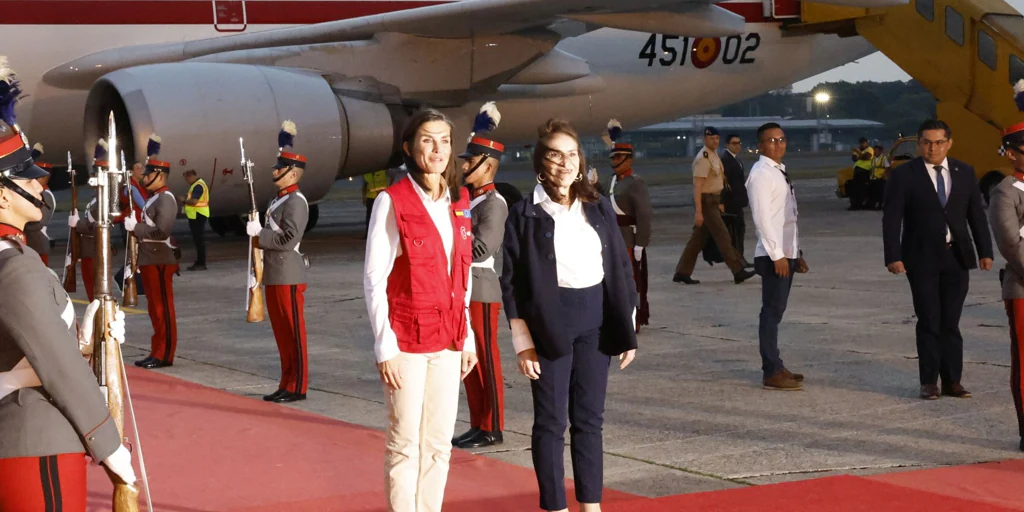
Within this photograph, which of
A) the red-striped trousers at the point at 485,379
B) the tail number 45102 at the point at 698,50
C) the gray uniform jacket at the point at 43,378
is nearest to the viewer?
the gray uniform jacket at the point at 43,378

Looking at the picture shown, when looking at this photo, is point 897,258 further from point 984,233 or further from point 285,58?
point 285,58

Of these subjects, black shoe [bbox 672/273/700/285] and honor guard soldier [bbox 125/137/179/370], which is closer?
honor guard soldier [bbox 125/137/179/370]

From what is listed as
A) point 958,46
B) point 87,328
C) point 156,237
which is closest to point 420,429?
point 87,328

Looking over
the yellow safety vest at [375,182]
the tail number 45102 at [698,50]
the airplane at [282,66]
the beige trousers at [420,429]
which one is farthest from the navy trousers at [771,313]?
the tail number 45102 at [698,50]

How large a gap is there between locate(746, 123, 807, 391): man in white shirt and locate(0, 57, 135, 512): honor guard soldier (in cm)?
537

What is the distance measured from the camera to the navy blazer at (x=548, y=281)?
4.70 metres

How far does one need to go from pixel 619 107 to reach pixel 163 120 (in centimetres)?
897

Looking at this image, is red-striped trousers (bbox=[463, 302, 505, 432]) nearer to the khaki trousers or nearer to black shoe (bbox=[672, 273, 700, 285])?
the khaki trousers

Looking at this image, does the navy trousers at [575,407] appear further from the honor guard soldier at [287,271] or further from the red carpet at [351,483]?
the honor guard soldier at [287,271]

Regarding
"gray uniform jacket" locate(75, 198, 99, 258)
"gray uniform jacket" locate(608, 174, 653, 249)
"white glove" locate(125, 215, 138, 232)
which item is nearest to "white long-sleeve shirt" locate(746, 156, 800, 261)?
"gray uniform jacket" locate(608, 174, 653, 249)

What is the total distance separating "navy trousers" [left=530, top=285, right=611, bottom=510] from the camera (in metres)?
4.73

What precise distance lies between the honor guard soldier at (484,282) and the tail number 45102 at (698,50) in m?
15.1

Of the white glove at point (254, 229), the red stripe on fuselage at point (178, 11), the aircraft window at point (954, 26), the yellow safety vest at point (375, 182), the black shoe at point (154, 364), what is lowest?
the black shoe at point (154, 364)

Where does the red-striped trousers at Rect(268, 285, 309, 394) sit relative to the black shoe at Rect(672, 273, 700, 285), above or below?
above
